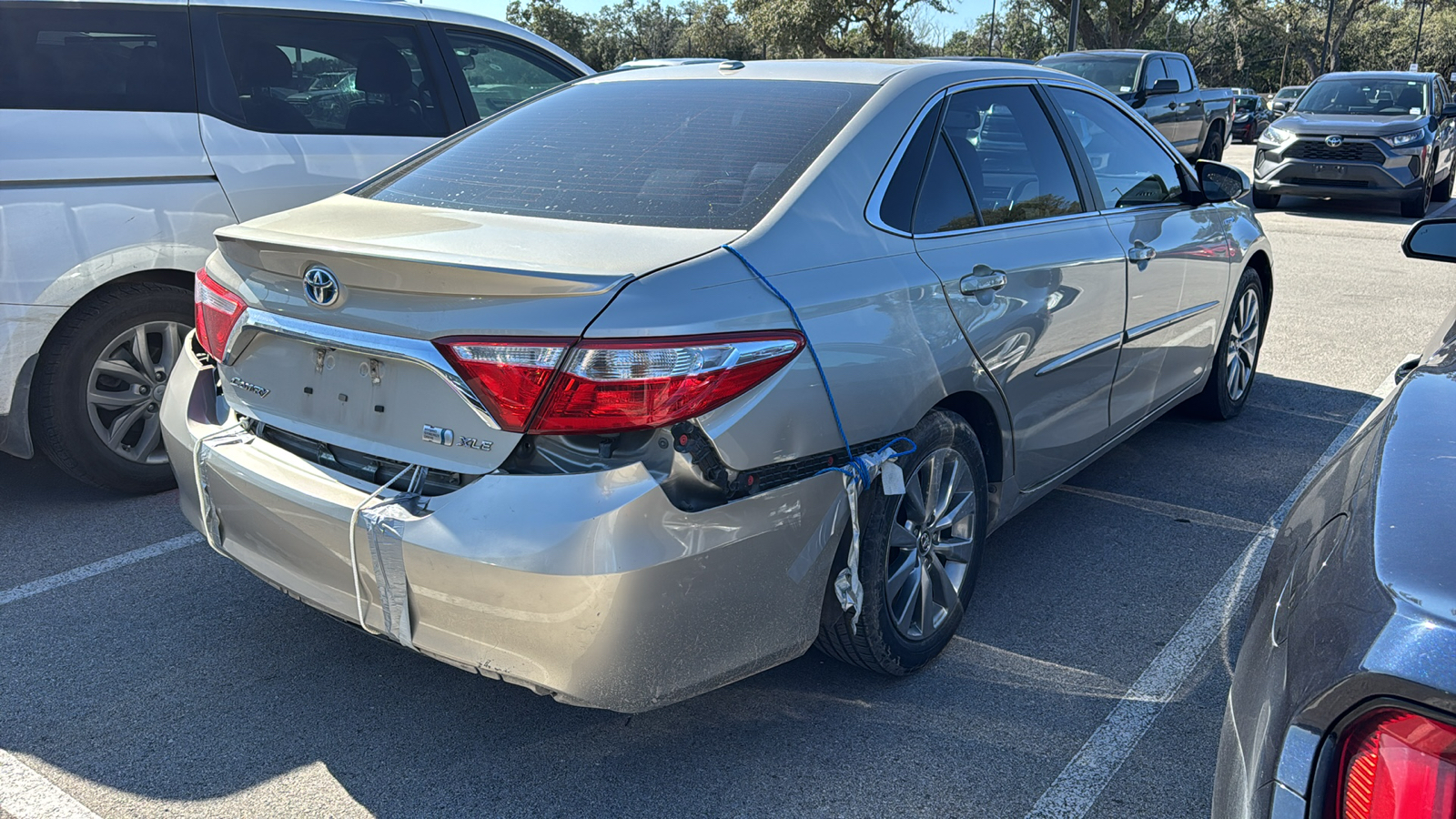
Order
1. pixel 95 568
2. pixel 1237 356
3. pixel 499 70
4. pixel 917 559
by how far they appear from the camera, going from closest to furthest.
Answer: pixel 917 559 → pixel 95 568 → pixel 1237 356 → pixel 499 70

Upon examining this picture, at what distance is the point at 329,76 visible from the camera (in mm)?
4961

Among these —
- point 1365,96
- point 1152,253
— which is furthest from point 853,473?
point 1365,96

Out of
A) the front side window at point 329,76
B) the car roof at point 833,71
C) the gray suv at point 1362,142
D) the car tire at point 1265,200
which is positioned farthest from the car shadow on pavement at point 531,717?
the car tire at point 1265,200

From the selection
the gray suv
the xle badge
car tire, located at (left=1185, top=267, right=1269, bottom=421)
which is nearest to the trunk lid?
the xle badge

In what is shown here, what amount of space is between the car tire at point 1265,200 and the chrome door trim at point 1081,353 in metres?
12.1

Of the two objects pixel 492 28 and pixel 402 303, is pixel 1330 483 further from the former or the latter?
pixel 492 28

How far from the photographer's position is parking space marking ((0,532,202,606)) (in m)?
3.60

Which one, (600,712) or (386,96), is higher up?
(386,96)

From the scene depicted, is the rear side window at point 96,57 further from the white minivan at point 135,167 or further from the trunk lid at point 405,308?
the trunk lid at point 405,308

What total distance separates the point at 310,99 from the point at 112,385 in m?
1.45

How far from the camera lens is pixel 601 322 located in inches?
87.8

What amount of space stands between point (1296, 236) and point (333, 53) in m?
10.5

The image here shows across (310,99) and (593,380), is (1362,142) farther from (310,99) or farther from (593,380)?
(593,380)

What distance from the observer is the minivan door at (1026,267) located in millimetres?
3121
